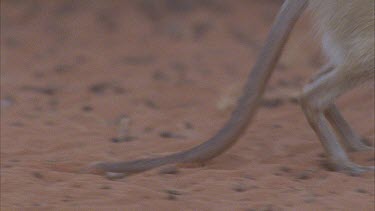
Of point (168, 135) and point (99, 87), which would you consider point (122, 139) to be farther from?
point (99, 87)

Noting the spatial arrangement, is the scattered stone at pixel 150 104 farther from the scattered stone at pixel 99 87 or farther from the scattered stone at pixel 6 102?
the scattered stone at pixel 6 102

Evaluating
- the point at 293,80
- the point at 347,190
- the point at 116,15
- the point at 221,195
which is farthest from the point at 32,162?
the point at 116,15

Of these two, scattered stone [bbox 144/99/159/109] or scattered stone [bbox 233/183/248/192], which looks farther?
scattered stone [bbox 144/99/159/109]

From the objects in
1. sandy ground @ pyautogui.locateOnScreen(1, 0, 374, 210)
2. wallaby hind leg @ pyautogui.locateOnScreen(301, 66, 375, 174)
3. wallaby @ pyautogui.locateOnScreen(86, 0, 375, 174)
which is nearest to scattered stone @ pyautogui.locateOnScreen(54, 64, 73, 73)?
sandy ground @ pyautogui.locateOnScreen(1, 0, 374, 210)

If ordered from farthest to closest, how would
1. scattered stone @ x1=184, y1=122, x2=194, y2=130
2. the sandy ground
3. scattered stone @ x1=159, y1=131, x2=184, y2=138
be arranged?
1. scattered stone @ x1=184, y1=122, x2=194, y2=130
2. scattered stone @ x1=159, y1=131, x2=184, y2=138
3. the sandy ground

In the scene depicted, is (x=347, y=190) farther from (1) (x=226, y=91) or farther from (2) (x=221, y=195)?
(1) (x=226, y=91)

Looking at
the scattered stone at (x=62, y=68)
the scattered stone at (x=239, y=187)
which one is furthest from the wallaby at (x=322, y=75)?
the scattered stone at (x=62, y=68)

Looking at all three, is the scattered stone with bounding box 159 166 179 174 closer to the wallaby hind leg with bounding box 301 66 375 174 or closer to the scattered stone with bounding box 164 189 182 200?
the scattered stone with bounding box 164 189 182 200
